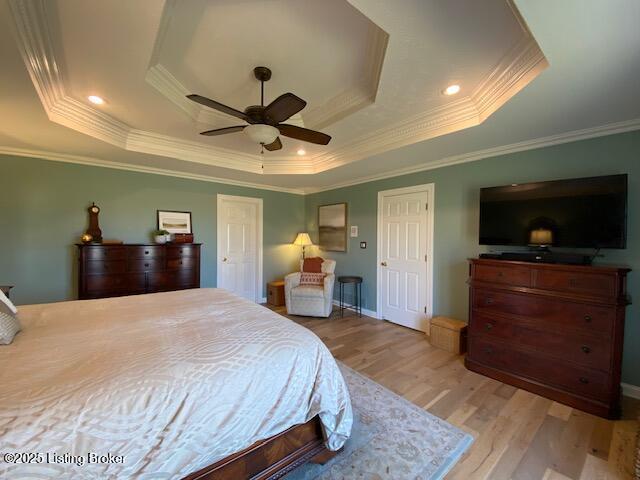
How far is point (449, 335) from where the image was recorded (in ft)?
10.0

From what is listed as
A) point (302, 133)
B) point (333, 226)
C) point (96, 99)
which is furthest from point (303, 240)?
point (96, 99)

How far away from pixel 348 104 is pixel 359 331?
9.44ft

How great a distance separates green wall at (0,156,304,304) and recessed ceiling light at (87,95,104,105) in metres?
1.58

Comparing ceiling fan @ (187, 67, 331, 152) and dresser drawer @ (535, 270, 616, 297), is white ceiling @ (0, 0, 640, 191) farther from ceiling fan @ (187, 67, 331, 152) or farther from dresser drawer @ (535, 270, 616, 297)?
dresser drawer @ (535, 270, 616, 297)

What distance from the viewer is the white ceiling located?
1380 mm

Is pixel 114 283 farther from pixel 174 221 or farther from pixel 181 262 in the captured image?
pixel 174 221

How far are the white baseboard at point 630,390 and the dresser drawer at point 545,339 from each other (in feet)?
2.04

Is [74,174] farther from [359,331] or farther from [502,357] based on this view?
[502,357]

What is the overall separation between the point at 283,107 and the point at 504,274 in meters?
2.43

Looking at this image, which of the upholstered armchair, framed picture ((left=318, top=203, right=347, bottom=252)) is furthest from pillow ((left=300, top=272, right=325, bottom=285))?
framed picture ((left=318, top=203, right=347, bottom=252))

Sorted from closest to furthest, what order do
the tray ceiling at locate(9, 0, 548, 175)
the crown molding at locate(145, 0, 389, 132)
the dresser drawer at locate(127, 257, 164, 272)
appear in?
1. the tray ceiling at locate(9, 0, 548, 175)
2. the crown molding at locate(145, 0, 389, 132)
3. the dresser drawer at locate(127, 257, 164, 272)

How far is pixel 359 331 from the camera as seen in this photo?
145 inches

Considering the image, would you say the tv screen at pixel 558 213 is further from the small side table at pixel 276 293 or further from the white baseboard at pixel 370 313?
the small side table at pixel 276 293

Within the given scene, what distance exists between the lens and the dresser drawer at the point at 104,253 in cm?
313
